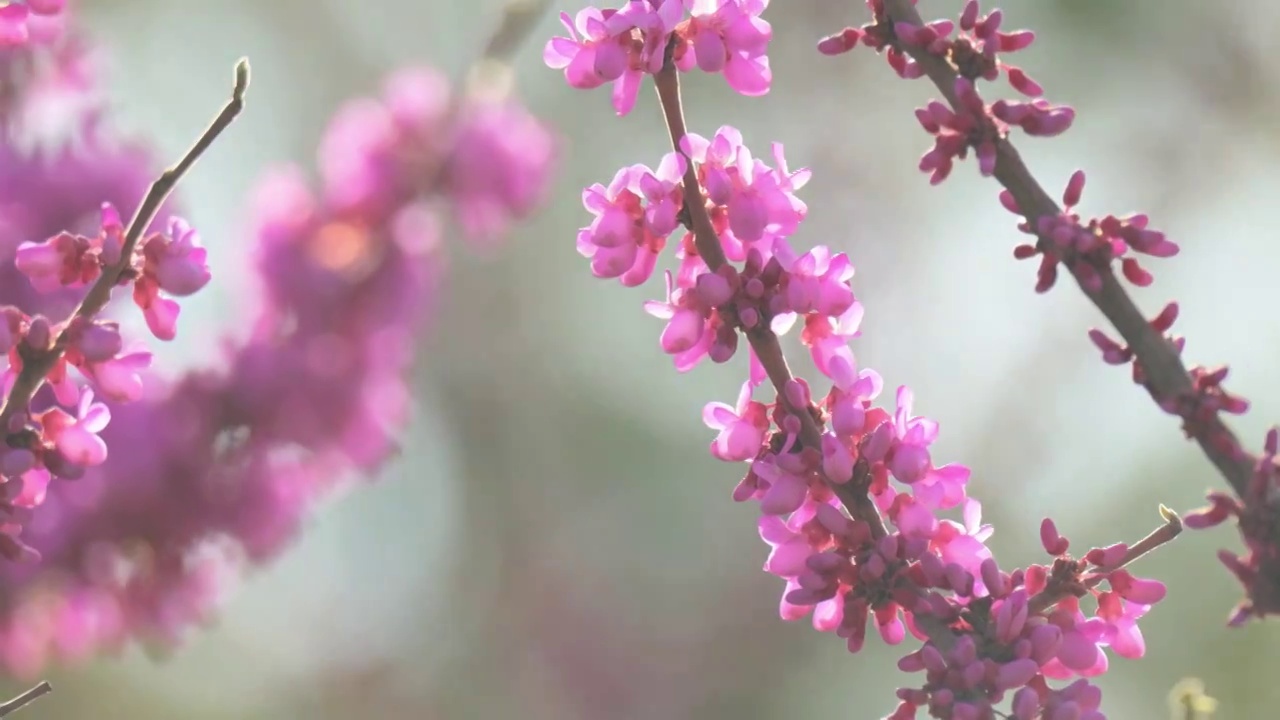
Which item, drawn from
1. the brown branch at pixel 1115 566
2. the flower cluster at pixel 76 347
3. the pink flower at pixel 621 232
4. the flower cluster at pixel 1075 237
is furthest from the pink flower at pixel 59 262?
the brown branch at pixel 1115 566

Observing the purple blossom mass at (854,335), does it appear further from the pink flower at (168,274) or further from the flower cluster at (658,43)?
the pink flower at (168,274)

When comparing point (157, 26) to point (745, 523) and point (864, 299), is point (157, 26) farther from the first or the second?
point (745, 523)

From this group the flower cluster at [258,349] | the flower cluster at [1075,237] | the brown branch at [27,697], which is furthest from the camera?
the flower cluster at [258,349]

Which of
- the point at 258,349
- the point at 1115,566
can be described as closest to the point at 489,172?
the point at 258,349

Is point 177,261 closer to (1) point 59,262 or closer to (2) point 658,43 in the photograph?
(1) point 59,262

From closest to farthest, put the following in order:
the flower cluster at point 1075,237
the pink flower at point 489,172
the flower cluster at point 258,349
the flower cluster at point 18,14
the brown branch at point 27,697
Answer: the flower cluster at point 1075,237 → the brown branch at point 27,697 → the flower cluster at point 18,14 → the flower cluster at point 258,349 → the pink flower at point 489,172

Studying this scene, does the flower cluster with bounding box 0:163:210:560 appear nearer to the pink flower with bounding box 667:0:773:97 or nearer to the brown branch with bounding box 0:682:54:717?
the brown branch with bounding box 0:682:54:717

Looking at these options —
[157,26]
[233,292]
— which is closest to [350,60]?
[157,26]
